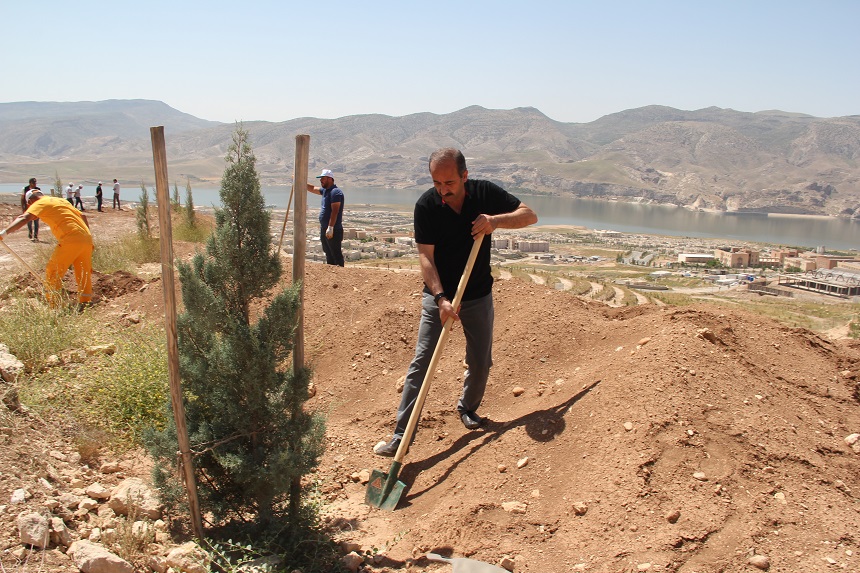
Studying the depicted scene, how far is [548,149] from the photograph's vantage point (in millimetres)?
191375

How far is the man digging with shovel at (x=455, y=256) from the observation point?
12.7ft

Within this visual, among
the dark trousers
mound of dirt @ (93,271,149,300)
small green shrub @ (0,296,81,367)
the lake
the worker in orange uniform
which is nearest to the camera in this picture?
small green shrub @ (0,296,81,367)

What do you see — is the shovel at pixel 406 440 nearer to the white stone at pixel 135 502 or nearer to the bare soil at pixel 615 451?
the bare soil at pixel 615 451

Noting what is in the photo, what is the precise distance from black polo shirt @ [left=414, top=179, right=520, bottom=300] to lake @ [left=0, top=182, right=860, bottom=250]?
64753 millimetres

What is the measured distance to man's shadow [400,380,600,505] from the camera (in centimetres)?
385

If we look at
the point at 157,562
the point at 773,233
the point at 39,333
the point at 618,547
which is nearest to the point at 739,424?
the point at 618,547

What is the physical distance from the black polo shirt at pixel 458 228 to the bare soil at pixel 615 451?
1061 mm

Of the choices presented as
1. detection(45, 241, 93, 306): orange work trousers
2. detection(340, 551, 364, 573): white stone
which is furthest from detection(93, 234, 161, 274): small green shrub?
detection(340, 551, 364, 573): white stone

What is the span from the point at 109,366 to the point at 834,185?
147729 mm

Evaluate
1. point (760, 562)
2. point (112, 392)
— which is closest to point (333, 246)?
point (112, 392)

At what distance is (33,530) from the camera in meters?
2.64

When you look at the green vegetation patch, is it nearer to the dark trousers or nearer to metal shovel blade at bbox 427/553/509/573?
metal shovel blade at bbox 427/553/509/573

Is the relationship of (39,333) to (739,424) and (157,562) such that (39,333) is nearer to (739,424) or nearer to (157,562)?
(157,562)

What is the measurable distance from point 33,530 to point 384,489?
5.98 feet
